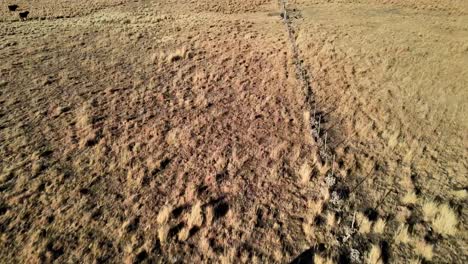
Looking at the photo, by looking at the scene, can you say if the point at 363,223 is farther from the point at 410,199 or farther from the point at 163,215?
the point at 163,215

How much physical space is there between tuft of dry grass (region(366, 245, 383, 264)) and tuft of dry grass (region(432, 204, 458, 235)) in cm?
170

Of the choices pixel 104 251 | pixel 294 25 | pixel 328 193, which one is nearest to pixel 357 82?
pixel 328 193

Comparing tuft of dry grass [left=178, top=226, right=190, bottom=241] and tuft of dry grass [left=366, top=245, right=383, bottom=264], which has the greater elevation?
tuft of dry grass [left=178, top=226, right=190, bottom=241]

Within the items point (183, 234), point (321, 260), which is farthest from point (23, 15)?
point (321, 260)

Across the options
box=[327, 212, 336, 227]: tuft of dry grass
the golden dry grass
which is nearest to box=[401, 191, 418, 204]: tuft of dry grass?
box=[327, 212, 336, 227]: tuft of dry grass

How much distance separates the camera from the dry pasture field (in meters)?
7.76

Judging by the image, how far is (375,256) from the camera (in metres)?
7.30

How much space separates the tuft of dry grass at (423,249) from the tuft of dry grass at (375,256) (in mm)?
861

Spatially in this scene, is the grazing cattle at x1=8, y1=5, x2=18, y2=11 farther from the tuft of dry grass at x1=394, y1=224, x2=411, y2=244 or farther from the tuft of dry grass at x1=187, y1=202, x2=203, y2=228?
the tuft of dry grass at x1=394, y1=224, x2=411, y2=244

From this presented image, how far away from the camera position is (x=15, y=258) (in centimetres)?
724

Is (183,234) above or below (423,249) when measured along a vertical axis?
above

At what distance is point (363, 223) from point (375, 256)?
0.92 metres

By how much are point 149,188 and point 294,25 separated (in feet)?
52.6

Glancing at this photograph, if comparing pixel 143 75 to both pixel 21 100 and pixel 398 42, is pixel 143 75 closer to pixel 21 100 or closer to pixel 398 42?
pixel 21 100
